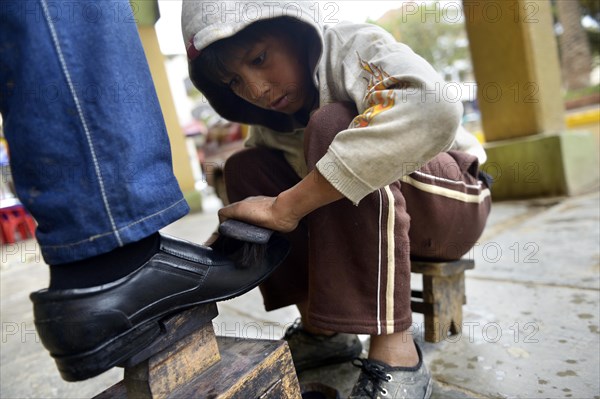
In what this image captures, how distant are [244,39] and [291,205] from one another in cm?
47

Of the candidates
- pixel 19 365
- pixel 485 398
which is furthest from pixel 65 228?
pixel 19 365

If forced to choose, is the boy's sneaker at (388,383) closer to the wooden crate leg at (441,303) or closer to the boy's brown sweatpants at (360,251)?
the boy's brown sweatpants at (360,251)

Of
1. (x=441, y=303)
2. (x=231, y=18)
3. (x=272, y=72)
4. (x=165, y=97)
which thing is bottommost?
(x=441, y=303)

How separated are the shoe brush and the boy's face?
0.42 m

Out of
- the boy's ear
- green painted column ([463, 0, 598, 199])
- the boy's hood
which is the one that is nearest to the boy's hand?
the boy's hood

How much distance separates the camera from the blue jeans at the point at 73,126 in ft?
1.77

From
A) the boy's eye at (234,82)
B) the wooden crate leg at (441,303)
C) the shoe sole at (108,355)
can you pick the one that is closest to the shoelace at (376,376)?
the wooden crate leg at (441,303)

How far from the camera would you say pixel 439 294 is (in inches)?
41.3

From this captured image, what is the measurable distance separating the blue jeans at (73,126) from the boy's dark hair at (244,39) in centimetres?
42

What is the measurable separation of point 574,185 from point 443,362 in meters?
2.09

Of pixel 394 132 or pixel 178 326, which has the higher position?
pixel 394 132

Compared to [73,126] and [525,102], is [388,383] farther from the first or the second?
[525,102]

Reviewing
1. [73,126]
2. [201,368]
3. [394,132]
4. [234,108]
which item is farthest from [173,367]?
[234,108]

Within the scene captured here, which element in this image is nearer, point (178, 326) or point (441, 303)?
point (178, 326)
